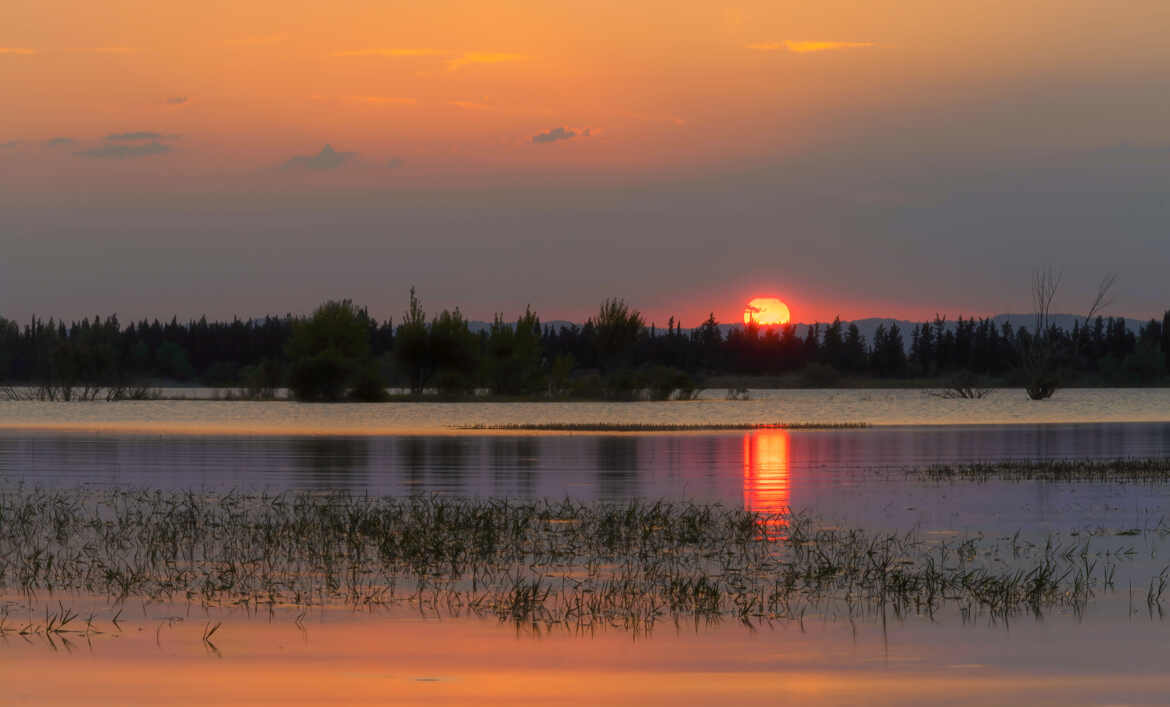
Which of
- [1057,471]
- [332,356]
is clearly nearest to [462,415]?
[332,356]

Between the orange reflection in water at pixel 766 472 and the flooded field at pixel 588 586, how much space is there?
0.25 metres

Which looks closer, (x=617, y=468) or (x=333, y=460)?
(x=617, y=468)

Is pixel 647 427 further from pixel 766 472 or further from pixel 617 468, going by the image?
pixel 766 472

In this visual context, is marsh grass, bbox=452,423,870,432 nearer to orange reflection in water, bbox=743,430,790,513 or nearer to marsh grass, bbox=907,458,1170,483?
orange reflection in water, bbox=743,430,790,513

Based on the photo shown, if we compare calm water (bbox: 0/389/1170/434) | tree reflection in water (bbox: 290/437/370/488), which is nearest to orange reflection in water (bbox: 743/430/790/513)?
tree reflection in water (bbox: 290/437/370/488)

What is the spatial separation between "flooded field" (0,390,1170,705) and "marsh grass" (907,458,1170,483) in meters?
0.24

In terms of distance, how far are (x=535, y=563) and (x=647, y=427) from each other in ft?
133

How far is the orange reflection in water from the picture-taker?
23312 millimetres

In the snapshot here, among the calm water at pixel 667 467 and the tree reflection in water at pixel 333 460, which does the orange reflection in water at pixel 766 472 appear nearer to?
the calm water at pixel 667 467

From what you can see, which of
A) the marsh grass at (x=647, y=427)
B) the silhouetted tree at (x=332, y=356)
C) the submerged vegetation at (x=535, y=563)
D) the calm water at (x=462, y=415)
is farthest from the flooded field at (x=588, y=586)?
the silhouetted tree at (x=332, y=356)

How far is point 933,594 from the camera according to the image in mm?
13430

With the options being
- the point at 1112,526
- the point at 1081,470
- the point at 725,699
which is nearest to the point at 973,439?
the point at 1081,470

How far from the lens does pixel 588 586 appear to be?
1418 cm

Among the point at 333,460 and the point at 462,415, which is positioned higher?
the point at 462,415
